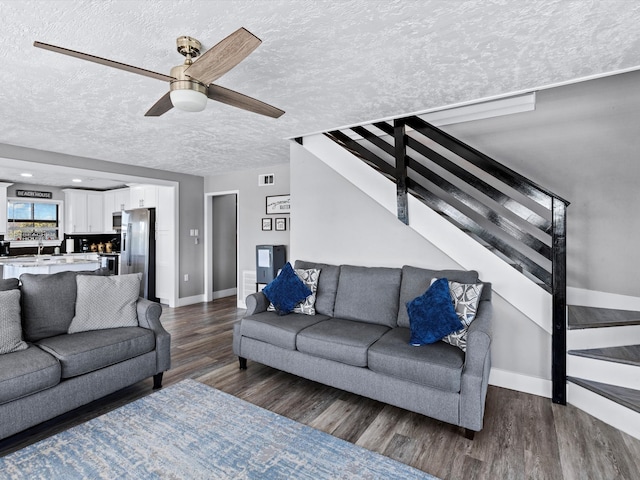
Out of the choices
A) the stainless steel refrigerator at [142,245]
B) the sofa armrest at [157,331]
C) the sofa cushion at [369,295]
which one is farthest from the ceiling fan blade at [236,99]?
the stainless steel refrigerator at [142,245]

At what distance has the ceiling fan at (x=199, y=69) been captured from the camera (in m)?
1.47

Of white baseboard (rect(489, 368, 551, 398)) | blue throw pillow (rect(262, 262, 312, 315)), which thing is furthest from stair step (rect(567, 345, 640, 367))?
blue throw pillow (rect(262, 262, 312, 315))

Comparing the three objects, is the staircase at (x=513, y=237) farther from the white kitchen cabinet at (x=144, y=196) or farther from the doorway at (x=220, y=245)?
the white kitchen cabinet at (x=144, y=196)

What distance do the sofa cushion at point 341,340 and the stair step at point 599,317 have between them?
137cm

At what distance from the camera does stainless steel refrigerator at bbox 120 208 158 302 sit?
19.6ft

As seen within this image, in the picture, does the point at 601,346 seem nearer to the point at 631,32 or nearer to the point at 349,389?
the point at 349,389

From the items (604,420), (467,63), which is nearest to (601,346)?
(604,420)

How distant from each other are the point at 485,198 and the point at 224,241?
5.05 meters

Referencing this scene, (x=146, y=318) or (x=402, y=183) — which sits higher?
(x=402, y=183)

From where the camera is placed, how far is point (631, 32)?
185 centimetres

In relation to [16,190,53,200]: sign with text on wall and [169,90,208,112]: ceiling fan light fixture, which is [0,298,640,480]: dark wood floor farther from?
[16,190,53,200]: sign with text on wall

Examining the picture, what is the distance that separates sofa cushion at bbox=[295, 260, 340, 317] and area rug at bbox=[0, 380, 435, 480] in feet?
3.75

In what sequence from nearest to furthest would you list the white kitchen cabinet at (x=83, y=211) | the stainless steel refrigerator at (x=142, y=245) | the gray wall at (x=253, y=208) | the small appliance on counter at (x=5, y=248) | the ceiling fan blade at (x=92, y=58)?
the ceiling fan blade at (x=92, y=58), the gray wall at (x=253, y=208), the stainless steel refrigerator at (x=142, y=245), the small appliance on counter at (x=5, y=248), the white kitchen cabinet at (x=83, y=211)

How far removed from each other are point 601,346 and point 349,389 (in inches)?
76.8
